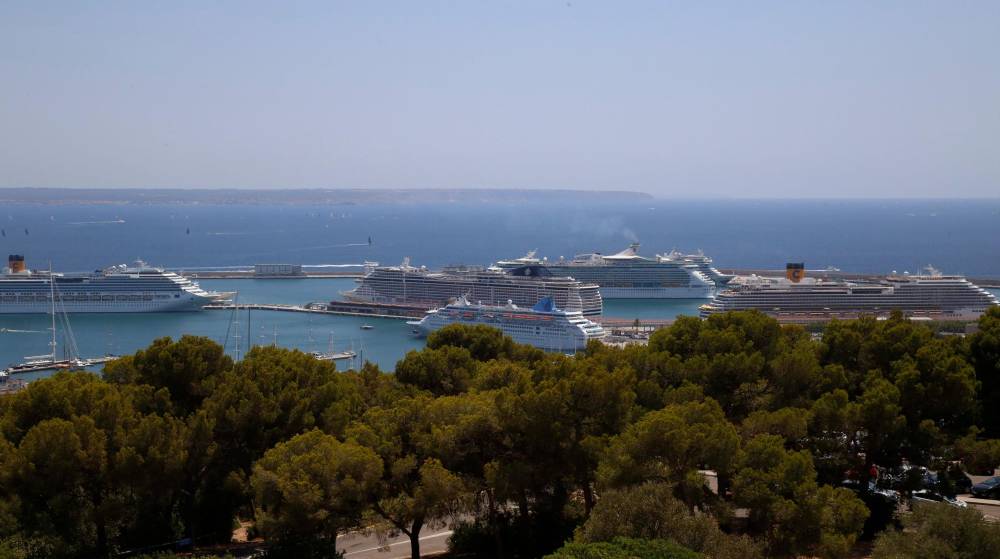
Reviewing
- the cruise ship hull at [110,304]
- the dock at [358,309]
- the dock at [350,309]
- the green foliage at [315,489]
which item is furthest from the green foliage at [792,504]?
the cruise ship hull at [110,304]

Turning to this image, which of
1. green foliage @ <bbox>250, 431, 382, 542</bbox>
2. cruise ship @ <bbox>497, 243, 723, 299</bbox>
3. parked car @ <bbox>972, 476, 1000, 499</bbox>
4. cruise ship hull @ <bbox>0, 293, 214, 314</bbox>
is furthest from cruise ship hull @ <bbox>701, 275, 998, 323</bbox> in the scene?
green foliage @ <bbox>250, 431, 382, 542</bbox>

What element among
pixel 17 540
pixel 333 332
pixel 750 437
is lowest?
pixel 333 332

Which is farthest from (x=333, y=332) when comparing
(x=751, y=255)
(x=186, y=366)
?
(x=751, y=255)

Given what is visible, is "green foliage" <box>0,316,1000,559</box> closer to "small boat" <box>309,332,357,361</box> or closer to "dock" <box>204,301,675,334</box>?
"small boat" <box>309,332,357,361</box>

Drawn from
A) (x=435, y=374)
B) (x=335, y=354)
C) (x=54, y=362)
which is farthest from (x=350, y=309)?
(x=435, y=374)

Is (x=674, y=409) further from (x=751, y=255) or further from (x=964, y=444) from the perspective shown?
(x=751, y=255)
